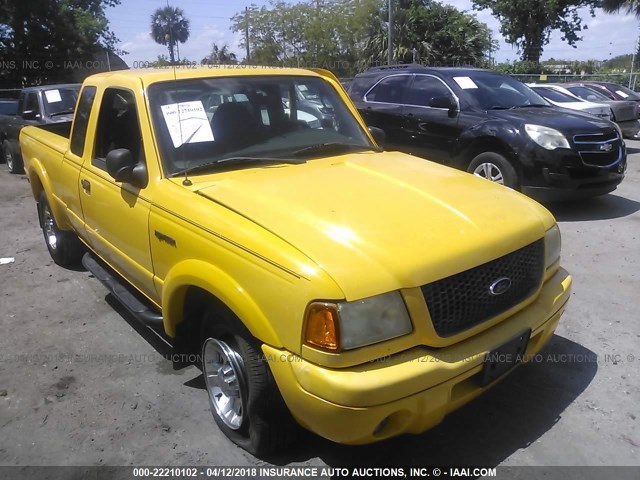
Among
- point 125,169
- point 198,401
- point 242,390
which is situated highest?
point 125,169

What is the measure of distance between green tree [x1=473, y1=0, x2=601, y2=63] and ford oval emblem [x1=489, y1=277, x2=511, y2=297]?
4062 centimetres

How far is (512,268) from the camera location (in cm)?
268

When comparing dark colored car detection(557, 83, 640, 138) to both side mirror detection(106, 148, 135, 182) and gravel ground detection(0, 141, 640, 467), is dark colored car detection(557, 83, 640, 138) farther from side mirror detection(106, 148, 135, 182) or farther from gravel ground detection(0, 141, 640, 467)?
side mirror detection(106, 148, 135, 182)

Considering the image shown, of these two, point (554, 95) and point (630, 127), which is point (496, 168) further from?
point (630, 127)

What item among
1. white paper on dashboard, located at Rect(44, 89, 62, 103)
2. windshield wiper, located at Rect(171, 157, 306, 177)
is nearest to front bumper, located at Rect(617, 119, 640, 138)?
white paper on dashboard, located at Rect(44, 89, 62, 103)

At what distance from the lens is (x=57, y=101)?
10188mm

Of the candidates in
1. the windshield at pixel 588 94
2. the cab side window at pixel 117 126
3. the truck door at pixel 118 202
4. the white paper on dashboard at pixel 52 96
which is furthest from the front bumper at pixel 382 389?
the windshield at pixel 588 94

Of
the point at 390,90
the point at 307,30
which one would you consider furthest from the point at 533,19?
the point at 390,90

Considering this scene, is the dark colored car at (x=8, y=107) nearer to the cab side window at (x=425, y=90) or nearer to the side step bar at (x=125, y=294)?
the cab side window at (x=425, y=90)

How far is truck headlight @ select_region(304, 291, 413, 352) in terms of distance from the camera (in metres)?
2.17

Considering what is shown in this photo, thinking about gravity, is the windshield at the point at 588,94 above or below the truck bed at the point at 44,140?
above

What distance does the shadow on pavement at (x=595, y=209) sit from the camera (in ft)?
22.6

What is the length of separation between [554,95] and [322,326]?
13.3 meters

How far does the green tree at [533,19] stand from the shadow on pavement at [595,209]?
3483 cm
